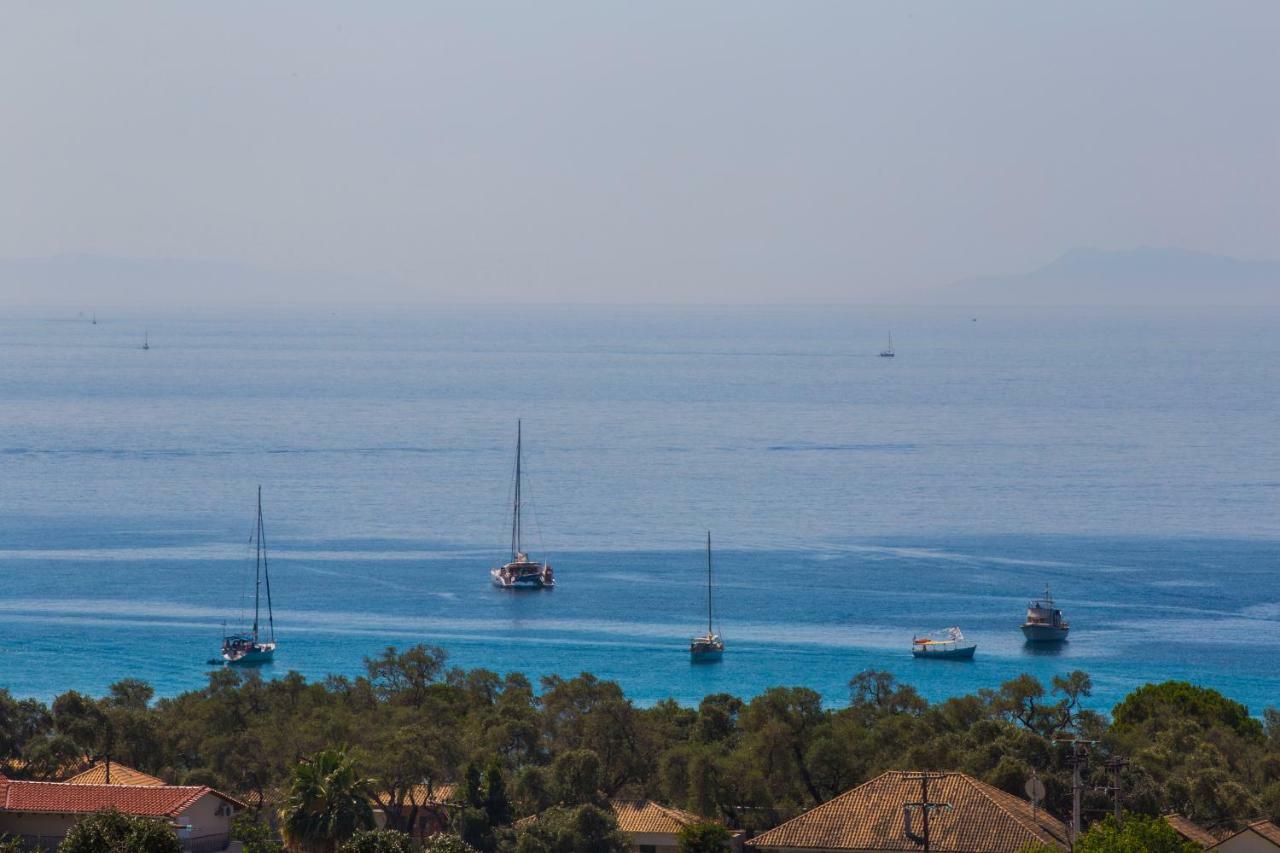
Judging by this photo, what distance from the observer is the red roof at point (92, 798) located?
1469 inches

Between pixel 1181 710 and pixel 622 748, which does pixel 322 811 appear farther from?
pixel 1181 710

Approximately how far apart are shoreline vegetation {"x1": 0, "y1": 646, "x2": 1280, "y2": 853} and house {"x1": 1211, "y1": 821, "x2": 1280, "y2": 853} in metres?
2.97

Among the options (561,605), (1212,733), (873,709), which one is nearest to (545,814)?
(873,709)

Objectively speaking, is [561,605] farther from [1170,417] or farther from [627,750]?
[1170,417]

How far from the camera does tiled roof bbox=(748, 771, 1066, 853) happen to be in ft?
122

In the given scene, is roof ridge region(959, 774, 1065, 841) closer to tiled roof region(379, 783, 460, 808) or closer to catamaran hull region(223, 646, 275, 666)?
tiled roof region(379, 783, 460, 808)

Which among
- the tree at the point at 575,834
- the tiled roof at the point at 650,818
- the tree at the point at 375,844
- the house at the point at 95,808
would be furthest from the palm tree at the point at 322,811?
the tiled roof at the point at 650,818

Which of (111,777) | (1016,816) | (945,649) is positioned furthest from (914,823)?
(945,649)

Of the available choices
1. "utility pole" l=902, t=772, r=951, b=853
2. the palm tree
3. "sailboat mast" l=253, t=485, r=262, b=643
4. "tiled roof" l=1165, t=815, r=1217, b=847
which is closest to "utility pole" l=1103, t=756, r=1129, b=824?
"tiled roof" l=1165, t=815, r=1217, b=847

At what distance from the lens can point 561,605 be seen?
307 ft

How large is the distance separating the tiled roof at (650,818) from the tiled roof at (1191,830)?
1008cm

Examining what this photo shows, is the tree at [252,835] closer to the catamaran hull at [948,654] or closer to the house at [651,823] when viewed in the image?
the house at [651,823]

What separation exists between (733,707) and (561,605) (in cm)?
4074

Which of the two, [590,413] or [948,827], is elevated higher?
[590,413]
